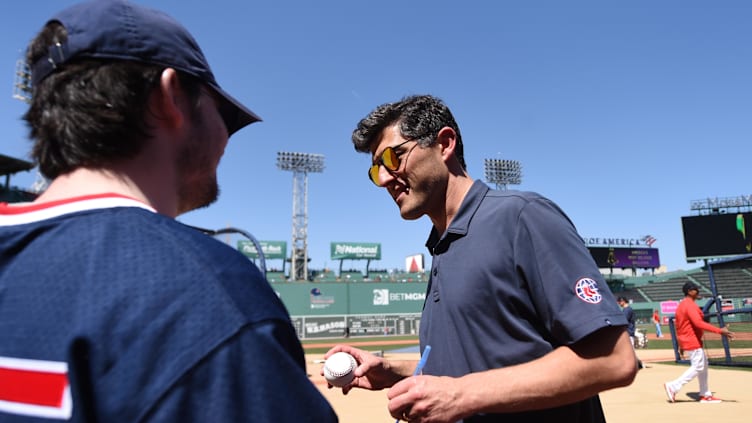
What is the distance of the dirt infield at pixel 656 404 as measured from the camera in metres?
7.99

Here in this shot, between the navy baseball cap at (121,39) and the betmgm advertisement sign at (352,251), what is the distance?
229 ft

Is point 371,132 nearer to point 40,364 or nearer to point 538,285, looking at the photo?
point 538,285

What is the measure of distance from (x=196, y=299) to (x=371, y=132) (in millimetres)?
2325

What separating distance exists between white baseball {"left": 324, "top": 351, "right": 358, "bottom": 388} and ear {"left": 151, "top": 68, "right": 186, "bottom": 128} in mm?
1682

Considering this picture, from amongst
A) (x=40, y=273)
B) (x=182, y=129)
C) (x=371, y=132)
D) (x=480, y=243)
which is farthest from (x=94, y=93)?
(x=371, y=132)

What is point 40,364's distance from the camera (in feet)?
2.75

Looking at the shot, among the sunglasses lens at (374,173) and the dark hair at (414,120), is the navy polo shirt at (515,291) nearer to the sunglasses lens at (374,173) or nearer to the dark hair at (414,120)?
the dark hair at (414,120)

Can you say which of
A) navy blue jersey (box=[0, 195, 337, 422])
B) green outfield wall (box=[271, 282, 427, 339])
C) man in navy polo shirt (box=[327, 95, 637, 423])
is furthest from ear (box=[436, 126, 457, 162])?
green outfield wall (box=[271, 282, 427, 339])

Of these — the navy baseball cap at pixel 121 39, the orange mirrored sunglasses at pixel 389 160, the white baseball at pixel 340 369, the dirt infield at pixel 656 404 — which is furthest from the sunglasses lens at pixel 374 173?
the dirt infield at pixel 656 404

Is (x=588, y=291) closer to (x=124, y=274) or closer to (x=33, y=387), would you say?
(x=124, y=274)

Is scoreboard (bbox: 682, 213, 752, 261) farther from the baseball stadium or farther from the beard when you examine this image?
the beard

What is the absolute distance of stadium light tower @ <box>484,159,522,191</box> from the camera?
2586 inches

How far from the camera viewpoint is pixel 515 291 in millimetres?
2061

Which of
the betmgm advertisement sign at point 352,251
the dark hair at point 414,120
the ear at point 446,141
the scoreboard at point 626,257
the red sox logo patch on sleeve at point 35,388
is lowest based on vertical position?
the red sox logo patch on sleeve at point 35,388
